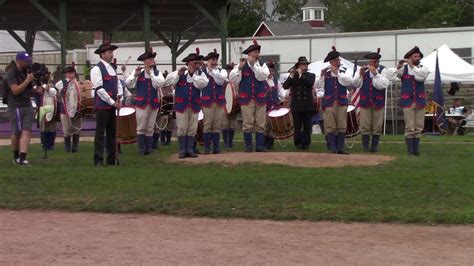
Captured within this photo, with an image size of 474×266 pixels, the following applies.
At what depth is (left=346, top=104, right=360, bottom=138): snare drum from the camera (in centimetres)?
1568

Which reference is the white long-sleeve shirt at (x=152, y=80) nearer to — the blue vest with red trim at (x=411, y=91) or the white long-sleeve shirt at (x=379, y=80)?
the white long-sleeve shirt at (x=379, y=80)

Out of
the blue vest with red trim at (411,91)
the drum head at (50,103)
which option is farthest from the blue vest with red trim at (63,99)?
the blue vest with red trim at (411,91)

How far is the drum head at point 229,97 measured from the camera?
15477mm

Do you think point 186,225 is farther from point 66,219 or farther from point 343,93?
point 343,93

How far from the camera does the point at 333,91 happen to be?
47.4ft

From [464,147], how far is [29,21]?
15100 mm

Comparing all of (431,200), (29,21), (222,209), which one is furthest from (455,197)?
(29,21)

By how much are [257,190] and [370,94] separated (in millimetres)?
5648

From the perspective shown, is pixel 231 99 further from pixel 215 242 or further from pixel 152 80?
pixel 215 242

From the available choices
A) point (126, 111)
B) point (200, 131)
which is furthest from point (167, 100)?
point (126, 111)

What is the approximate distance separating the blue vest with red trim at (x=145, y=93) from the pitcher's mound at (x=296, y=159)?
167 centimetres

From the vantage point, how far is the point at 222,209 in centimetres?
900

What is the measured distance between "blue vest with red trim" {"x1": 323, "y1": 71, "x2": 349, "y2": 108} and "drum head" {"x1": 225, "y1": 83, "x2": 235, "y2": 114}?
2058 mm

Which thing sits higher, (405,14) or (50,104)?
(405,14)
